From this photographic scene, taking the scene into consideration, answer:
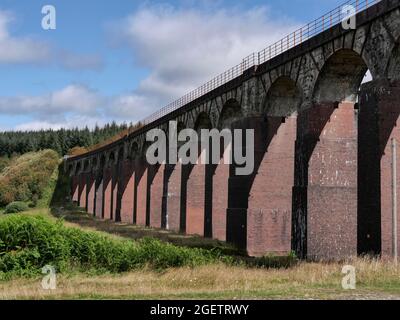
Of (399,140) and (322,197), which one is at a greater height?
(399,140)

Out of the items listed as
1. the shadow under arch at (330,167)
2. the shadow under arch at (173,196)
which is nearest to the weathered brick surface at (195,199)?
the shadow under arch at (173,196)

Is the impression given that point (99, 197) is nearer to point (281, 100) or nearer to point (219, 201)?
point (219, 201)

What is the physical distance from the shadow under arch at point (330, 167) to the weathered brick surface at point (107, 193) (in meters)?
36.6

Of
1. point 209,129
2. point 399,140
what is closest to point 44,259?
point 399,140

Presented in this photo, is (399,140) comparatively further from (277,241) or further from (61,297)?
(61,297)

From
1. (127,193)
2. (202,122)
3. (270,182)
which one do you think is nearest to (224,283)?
(270,182)

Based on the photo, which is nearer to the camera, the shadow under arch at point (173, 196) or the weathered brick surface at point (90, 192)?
the shadow under arch at point (173, 196)

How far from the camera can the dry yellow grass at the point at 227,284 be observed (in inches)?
385

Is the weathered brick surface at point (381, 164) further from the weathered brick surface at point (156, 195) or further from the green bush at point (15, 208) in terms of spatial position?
the green bush at point (15, 208)

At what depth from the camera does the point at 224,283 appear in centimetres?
1228

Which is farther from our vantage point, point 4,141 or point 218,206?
point 4,141

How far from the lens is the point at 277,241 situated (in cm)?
2131

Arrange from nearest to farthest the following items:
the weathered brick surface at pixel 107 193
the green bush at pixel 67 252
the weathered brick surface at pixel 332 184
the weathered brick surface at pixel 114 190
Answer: the green bush at pixel 67 252, the weathered brick surface at pixel 332 184, the weathered brick surface at pixel 114 190, the weathered brick surface at pixel 107 193

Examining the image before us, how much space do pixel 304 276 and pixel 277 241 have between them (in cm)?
850
